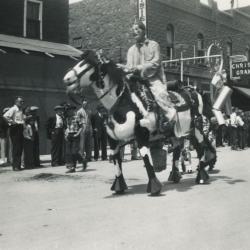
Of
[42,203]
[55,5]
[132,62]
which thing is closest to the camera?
[42,203]

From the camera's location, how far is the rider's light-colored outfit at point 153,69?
28.0 feet

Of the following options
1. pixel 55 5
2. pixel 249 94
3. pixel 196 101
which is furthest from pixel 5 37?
pixel 249 94

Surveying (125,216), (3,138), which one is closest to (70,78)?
(125,216)

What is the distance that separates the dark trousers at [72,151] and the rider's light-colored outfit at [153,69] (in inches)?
194

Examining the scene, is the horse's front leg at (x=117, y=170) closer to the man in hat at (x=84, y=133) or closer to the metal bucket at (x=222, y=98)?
the metal bucket at (x=222, y=98)

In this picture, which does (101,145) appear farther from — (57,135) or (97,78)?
(97,78)

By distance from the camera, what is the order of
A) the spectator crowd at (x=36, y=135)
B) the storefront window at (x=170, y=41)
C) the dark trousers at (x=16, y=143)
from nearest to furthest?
1. the spectator crowd at (x=36, y=135)
2. the dark trousers at (x=16, y=143)
3. the storefront window at (x=170, y=41)

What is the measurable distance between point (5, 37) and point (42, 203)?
14498 mm

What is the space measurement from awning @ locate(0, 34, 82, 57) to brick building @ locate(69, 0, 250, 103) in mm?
5301

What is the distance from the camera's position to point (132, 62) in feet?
29.2

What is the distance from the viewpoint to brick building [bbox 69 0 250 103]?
2864 cm

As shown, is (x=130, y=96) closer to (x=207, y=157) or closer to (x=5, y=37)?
(x=207, y=157)

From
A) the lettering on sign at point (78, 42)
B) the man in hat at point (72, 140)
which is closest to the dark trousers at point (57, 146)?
the man in hat at point (72, 140)

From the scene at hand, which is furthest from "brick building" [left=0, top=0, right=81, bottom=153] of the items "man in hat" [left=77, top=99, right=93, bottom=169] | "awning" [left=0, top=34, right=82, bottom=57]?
"man in hat" [left=77, top=99, right=93, bottom=169]
